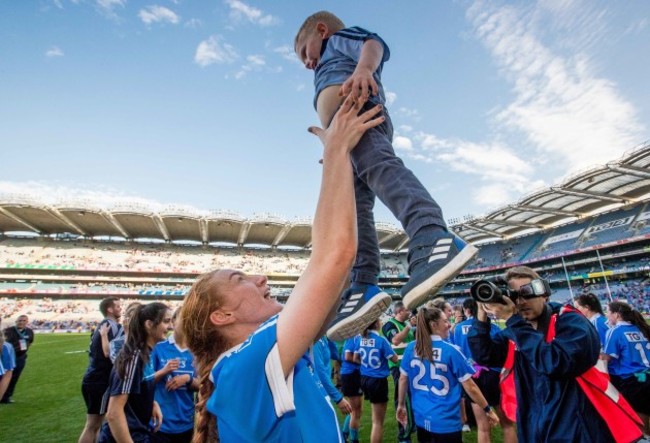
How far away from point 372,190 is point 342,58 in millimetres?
746

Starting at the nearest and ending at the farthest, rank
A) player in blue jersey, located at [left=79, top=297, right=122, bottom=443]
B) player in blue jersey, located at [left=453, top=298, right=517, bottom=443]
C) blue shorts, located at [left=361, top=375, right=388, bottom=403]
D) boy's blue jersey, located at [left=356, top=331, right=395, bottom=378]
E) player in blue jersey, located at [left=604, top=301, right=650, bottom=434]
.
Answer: player in blue jersey, located at [left=79, top=297, right=122, bottom=443] → player in blue jersey, located at [left=453, top=298, right=517, bottom=443] → player in blue jersey, located at [left=604, top=301, right=650, bottom=434] → blue shorts, located at [left=361, top=375, right=388, bottom=403] → boy's blue jersey, located at [left=356, top=331, right=395, bottom=378]

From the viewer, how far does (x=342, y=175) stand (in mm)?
1225

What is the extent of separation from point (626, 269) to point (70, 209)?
54454mm

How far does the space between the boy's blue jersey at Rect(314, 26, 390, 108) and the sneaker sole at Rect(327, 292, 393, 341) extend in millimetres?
990

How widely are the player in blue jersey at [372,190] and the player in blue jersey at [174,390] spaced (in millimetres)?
2597

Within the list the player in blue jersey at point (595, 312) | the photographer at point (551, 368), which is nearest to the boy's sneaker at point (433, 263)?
the photographer at point (551, 368)

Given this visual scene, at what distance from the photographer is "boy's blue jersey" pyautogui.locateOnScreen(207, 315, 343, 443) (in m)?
1.07

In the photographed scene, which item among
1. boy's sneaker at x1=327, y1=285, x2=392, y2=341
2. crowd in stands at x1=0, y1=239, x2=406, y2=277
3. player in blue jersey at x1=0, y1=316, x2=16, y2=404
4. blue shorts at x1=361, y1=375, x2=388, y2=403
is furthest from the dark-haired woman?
crowd in stands at x1=0, y1=239, x2=406, y2=277

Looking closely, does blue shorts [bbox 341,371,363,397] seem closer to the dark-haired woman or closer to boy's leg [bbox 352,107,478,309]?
the dark-haired woman

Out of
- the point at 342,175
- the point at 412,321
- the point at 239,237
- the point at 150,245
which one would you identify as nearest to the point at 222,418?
the point at 342,175

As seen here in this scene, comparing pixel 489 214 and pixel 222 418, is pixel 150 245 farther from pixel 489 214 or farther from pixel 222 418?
pixel 222 418

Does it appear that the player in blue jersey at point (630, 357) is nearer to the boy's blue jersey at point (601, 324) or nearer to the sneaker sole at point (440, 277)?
the boy's blue jersey at point (601, 324)

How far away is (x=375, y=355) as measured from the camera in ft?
20.5

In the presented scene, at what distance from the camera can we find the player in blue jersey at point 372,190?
1449 mm
